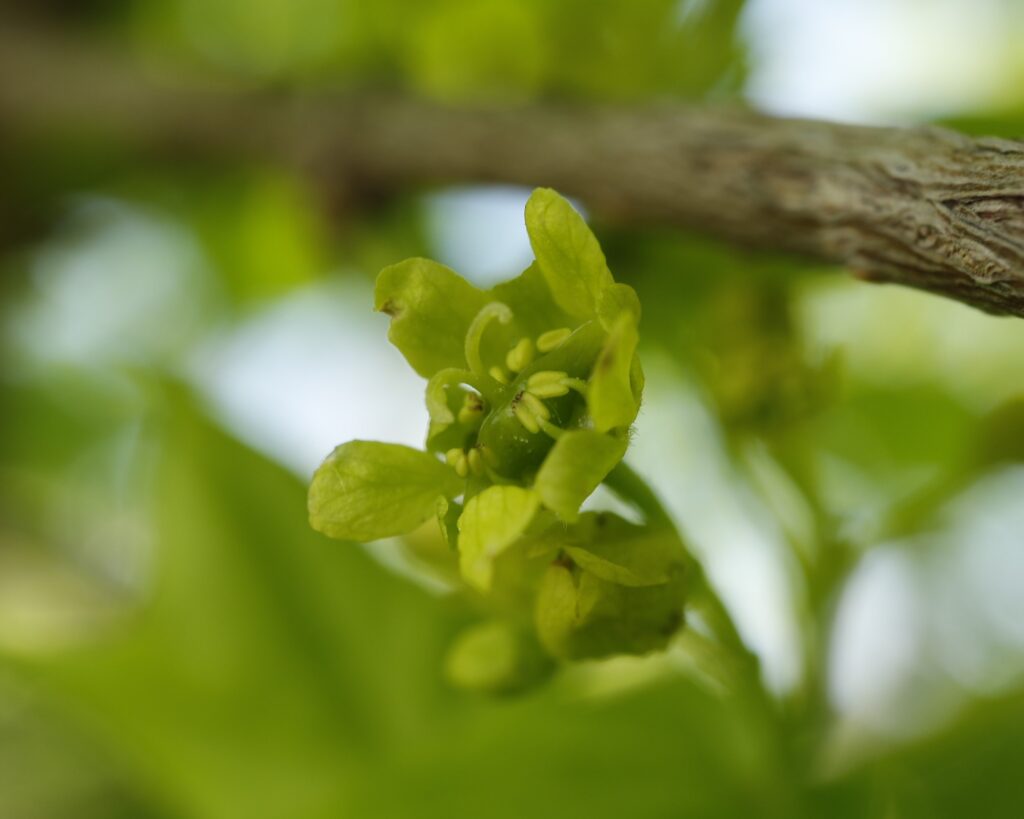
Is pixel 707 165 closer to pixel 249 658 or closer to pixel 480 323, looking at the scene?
pixel 480 323

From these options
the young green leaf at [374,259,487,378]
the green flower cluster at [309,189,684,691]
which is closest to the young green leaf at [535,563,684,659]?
the green flower cluster at [309,189,684,691]

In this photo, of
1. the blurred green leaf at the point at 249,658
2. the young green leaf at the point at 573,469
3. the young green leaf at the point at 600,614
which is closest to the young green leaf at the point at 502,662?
the young green leaf at the point at 600,614

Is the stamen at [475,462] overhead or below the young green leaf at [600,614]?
overhead

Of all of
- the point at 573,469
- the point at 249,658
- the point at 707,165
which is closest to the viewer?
the point at 573,469

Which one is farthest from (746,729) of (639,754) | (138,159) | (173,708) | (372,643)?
(138,159)

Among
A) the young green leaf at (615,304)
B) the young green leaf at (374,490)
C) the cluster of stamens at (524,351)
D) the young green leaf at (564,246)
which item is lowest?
the young green leaf at (374,490)

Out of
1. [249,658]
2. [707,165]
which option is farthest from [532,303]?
[249,658]

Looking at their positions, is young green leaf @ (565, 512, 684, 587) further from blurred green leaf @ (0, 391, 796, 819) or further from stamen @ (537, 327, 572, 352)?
blurred green leaf @ (0, 391, 796, 819)

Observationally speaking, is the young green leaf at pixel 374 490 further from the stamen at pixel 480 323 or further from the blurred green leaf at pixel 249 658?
the blurred green leaf at pixel 249 658
